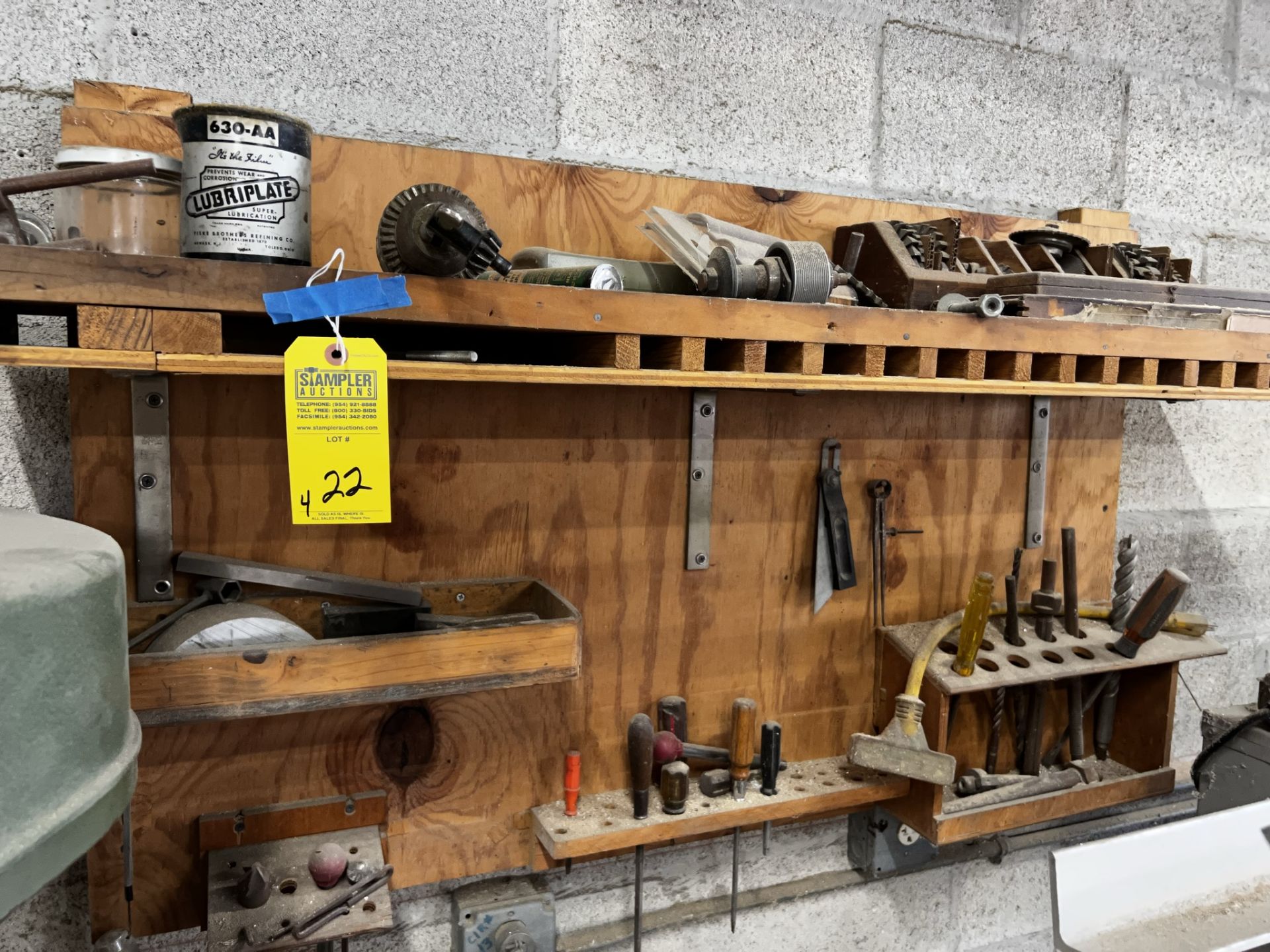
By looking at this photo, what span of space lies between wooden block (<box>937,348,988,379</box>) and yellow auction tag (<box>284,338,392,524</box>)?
606 mm

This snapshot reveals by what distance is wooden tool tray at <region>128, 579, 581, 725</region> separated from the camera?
2.36 ft

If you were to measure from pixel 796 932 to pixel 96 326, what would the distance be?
113 cm

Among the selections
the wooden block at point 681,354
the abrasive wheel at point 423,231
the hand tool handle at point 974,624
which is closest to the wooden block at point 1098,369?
the hand tool handle at point 974,624

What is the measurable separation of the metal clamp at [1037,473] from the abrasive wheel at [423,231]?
90 centimetres

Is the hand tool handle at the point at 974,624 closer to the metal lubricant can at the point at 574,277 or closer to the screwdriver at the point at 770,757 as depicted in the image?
the screwdriver at the point at 770,757

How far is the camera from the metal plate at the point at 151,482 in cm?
86

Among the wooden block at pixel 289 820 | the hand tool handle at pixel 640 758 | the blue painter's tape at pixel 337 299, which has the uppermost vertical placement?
the blue painter's tape at pixel 337 299

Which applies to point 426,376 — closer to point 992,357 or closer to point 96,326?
point 96,326

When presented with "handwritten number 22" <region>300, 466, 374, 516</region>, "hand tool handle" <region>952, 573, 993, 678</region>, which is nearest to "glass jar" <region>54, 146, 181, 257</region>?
"handwritten number 22" <region>300, 466, 374, 516</region>

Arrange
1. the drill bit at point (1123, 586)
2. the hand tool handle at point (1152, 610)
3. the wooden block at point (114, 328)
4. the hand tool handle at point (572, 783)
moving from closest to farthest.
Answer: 1. the wooden block at point (114, 328)
2. the hand tool handle at point (572, 783)
3. the hand tool handle at point (1152, 610)
4. the drill bit at point (1123, 586)

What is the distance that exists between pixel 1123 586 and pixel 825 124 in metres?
0.75

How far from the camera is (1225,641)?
1.49 m

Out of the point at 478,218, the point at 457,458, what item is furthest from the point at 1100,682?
the point at 478,218

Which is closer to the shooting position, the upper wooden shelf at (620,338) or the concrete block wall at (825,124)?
the upper wooden shelf at (620,338)
